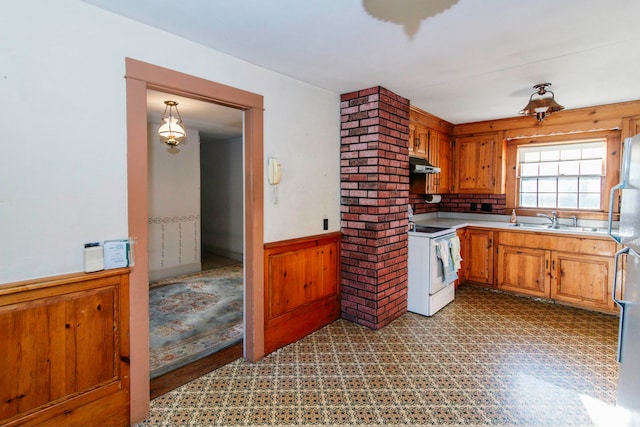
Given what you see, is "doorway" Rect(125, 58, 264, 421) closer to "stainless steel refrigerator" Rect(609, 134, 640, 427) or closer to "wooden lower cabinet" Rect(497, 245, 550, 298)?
"stainless steel refrigerator" Rect(609, 134, 640, 427)

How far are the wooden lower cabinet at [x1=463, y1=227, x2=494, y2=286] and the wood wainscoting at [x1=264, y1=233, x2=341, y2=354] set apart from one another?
7.47 ft

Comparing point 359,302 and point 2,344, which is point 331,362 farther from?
point 2,344

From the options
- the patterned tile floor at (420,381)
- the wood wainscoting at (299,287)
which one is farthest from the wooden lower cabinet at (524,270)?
the wood wainscoting at (299,287)

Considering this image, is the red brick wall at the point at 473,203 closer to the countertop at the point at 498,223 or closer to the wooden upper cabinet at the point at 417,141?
the countertop at the point at 498,223

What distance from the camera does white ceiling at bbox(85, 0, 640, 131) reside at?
1.79 meters

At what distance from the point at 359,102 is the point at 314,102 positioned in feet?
1.54

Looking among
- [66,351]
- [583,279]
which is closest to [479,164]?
[583,279]

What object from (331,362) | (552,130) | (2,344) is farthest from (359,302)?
(552,130)

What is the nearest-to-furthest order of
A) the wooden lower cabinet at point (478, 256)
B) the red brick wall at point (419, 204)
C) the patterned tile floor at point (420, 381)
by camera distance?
the patterned tile floor at point (420, 381)
the wooden lower cabinet at point (478, 256)
the red brick wall at point (419, 204)

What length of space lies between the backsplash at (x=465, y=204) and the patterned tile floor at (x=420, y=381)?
1970 mm

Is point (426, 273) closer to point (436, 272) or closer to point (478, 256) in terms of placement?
point (436, 272)

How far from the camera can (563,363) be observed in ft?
8.68

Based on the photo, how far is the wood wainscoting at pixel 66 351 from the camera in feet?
5.18

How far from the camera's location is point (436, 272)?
366 cm
